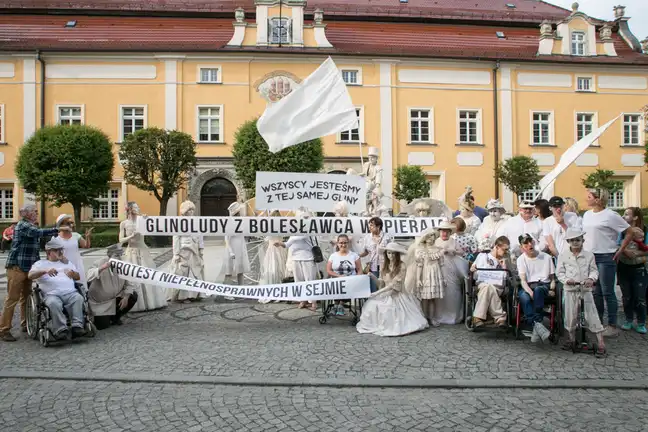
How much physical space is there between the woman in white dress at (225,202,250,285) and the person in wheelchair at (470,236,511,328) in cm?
443

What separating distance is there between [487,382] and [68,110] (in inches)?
1085

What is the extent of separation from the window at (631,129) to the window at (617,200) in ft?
9.95

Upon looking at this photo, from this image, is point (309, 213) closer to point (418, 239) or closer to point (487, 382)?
point (418, 239)

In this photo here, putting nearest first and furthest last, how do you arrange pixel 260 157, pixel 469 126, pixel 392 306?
pixel 392 306 < pixel 260 157 < pixel 469 126

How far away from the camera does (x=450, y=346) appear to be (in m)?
5.76

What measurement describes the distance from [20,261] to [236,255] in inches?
144

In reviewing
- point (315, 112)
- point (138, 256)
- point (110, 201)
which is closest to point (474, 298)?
point (315, 112)

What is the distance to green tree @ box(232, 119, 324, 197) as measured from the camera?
74.2 ft

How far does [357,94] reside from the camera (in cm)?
2752

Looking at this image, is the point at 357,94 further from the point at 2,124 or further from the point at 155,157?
the point at 2,124

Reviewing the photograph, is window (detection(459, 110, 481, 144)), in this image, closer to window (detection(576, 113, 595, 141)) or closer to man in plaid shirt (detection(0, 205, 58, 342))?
window (detection(576, 113, 595, 141))

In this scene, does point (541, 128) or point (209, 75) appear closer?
point (209, 75)

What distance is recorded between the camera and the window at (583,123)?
2919 centimetres

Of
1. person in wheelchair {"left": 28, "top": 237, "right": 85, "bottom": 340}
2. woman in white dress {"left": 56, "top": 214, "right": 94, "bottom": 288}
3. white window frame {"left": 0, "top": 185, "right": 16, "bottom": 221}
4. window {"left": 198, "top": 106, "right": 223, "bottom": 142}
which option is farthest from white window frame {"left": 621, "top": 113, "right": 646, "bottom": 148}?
white window frame {"left": 0, "top": 185, "right": 16, "bottom": 221}
